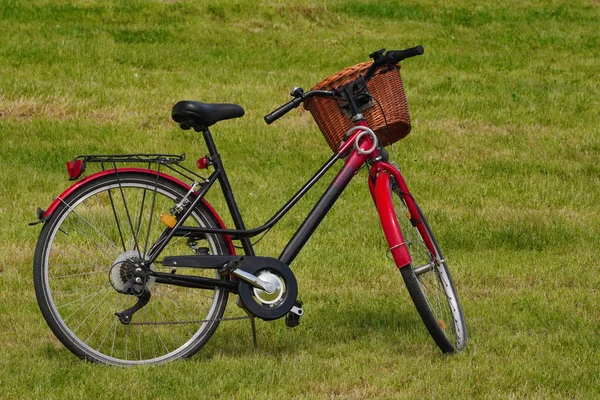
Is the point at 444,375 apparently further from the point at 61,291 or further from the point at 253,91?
the point at 253,91

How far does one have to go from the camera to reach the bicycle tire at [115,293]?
218 inches

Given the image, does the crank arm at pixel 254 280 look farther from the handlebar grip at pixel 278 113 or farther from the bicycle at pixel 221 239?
the handlebar grip at pixel 278 113

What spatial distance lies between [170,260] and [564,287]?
3.08 meters

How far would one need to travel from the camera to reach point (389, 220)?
5898mm

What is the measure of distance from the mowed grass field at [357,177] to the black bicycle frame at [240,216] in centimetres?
61

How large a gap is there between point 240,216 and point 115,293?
4.32 feet

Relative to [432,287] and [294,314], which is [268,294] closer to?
[294,314]

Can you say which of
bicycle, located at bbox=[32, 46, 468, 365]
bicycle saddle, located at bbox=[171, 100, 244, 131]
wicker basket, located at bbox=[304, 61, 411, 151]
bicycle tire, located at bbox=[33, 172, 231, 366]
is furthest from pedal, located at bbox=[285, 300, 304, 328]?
bicycle saddle, located at bbox=[171, 100, 244, 131]

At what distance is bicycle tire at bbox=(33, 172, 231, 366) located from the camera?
554cm

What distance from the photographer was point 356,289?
7539 mm

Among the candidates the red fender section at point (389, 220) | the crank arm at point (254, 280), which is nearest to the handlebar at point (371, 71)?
the red fender section at point (389, 220)

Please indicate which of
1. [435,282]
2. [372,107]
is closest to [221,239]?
[372,107]

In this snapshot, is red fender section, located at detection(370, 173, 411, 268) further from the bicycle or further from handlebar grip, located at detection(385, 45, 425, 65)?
handlebar grip, located at detection(385, 45, 425, 65)

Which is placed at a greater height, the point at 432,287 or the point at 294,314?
the point at 294,314
